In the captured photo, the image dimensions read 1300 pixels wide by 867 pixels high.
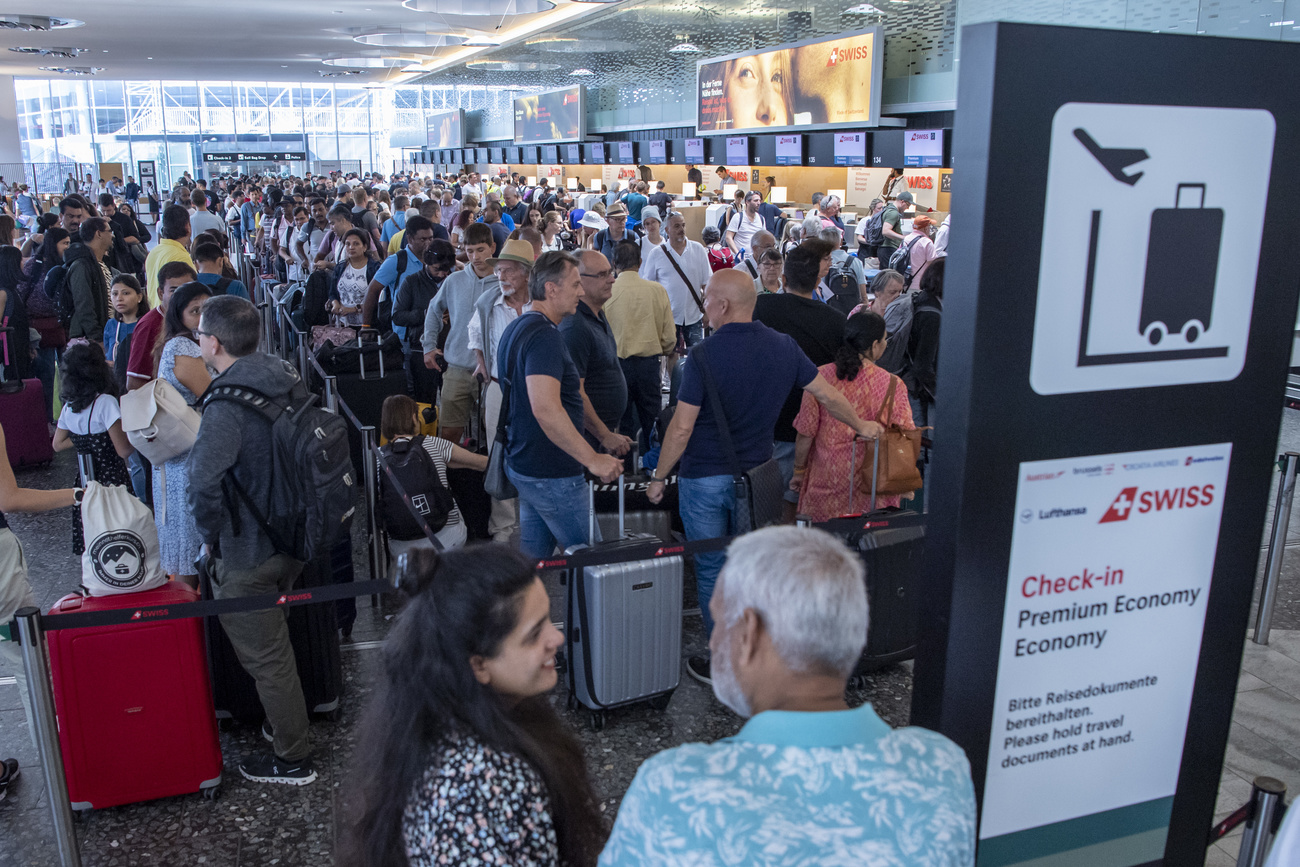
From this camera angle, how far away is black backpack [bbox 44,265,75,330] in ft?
25.0

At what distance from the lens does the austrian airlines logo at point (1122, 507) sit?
1.95 meters

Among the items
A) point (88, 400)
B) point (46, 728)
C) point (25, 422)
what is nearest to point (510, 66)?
point (25, 422)

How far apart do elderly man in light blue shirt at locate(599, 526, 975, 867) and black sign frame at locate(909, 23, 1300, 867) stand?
1.99 ft

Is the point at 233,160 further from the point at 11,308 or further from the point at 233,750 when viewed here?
the point at 233,750

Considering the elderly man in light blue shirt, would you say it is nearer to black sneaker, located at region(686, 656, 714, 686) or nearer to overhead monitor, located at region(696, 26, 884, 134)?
black sneaker, located at region(686, 656, 714, 686)

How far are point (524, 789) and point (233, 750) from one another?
8.36 feet

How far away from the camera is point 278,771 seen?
3396 mm

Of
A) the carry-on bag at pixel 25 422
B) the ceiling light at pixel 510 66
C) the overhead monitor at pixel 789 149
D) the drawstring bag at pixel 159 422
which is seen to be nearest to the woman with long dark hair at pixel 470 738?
the drawstring bag at pixel 159 422

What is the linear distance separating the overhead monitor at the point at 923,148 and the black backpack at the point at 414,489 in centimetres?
997

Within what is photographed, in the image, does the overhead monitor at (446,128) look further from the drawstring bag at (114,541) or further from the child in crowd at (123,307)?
the drawstring bag at (114,541)

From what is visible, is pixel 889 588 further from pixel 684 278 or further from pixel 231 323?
pixel 684 278

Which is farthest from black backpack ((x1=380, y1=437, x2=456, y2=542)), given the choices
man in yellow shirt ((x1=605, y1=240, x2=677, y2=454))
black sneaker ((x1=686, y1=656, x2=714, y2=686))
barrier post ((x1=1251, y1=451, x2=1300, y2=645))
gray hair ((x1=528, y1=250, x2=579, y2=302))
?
barrier post ((x1=1251, y1=451, x2=1300, y2=645))

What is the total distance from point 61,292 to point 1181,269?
8.09m

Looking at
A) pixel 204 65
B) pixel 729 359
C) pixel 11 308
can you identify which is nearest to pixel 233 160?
pixel 204 65
